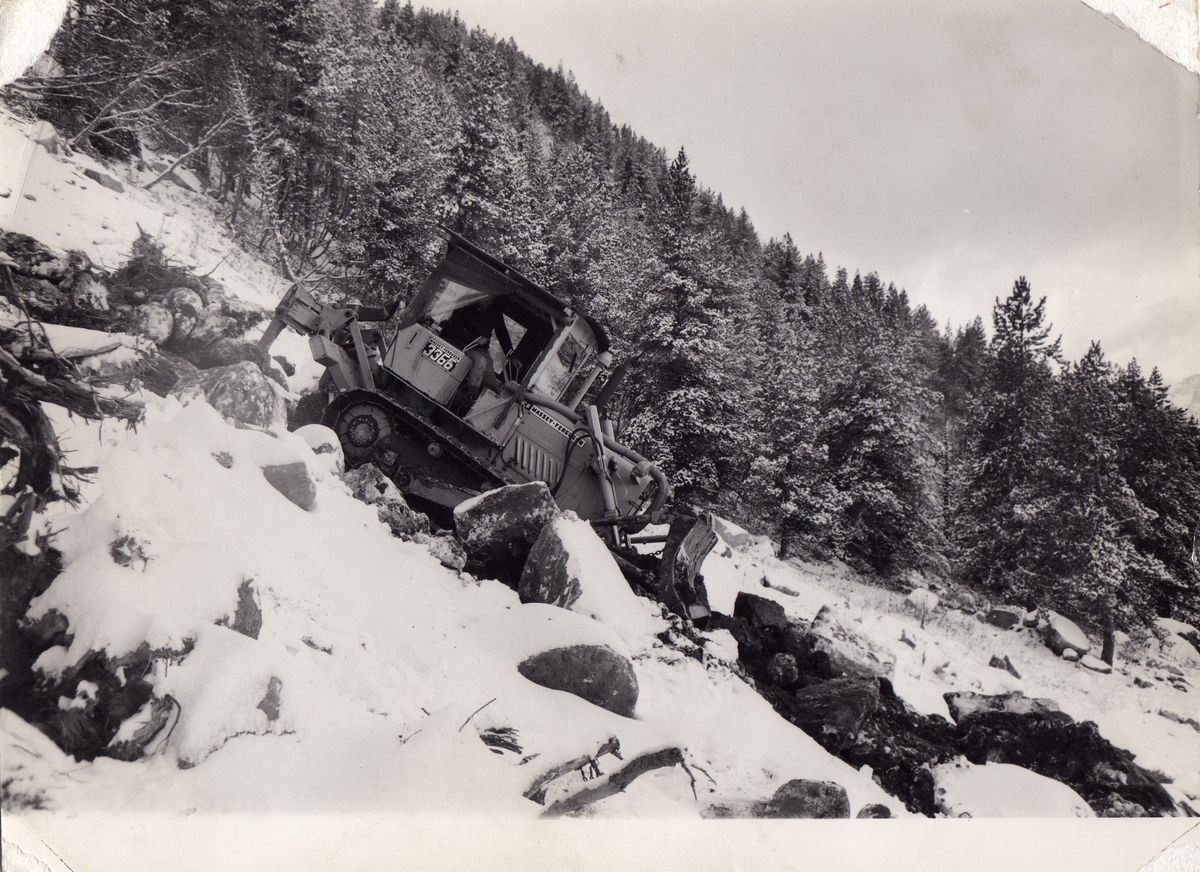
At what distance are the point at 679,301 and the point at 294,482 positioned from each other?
1091 centimetres

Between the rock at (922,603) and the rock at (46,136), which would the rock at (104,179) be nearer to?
the rock at (46,136)

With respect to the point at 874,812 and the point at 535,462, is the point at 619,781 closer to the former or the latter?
the point at 874,812

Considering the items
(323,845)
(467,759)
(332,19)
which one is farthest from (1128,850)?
(332,19)

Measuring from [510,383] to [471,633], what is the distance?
10.2ft

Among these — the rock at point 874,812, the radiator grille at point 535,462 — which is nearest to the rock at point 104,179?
the radiator grille at point 535,462

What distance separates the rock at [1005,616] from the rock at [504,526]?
638cm

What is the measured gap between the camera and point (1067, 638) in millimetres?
5953

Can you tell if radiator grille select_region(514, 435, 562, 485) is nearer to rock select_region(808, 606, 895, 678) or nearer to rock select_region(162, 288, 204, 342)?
rock select_region(808, 606, 895, 678)

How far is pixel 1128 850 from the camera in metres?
2.47

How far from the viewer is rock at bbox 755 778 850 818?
85.0 inches

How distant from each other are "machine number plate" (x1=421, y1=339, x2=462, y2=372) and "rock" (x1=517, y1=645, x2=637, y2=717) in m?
3.68

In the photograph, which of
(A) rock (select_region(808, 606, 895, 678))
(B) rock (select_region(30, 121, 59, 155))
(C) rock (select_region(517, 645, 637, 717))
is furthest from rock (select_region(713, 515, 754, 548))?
(B) rock (select_region(30, 121, 59, 155))

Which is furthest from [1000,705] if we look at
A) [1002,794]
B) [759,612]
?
[759,612]

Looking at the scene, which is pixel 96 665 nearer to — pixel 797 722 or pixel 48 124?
pixel 48 124
